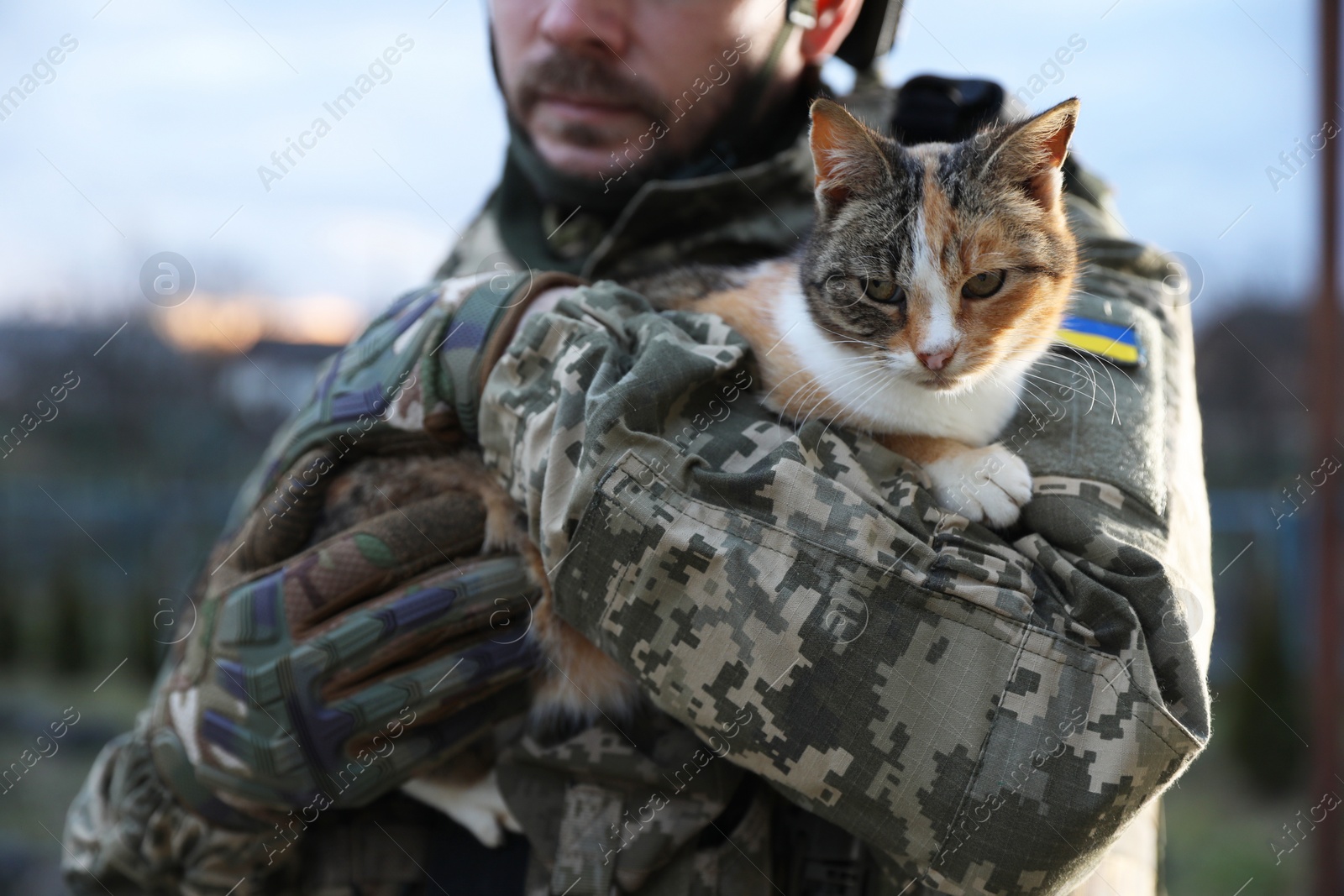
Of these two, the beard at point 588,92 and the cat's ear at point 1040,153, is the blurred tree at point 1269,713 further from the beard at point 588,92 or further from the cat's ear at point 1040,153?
the beard at point 588,92

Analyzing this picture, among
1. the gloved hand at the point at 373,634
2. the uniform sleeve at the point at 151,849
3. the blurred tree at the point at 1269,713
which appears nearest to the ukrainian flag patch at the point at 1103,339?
the gloved hand at the point at 373,634

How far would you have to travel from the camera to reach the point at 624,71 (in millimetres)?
2092

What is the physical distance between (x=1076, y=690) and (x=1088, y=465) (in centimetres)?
40

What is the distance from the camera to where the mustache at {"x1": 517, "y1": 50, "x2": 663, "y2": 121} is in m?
2.09

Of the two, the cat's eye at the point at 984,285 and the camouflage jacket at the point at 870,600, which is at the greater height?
the cat's eye at the point at 984,285

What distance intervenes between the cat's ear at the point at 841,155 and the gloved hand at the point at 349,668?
94cm

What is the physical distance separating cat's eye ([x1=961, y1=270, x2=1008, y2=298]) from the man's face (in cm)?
94

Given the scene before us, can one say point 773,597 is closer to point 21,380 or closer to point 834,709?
point 834,709

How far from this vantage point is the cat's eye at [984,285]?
1.56 metres

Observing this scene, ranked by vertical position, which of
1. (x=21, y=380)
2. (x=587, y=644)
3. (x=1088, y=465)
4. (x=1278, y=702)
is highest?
(x=1088, y=465)

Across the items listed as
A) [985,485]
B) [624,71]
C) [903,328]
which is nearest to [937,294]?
[903,328]

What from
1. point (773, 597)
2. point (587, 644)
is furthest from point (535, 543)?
point (773, 597)

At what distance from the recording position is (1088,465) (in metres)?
1.47

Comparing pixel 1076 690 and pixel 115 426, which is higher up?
pixel 1076 690
